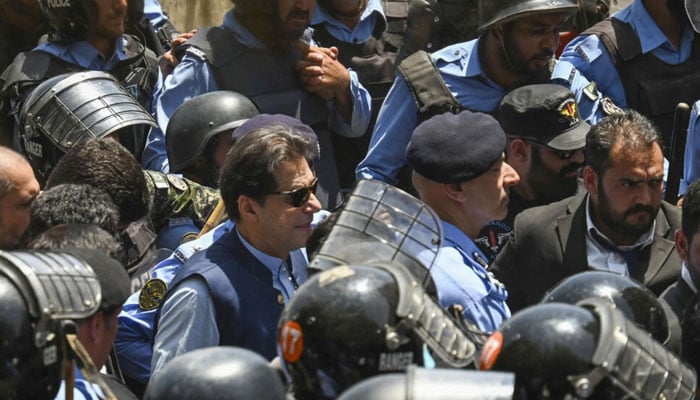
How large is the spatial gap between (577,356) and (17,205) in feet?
8.89

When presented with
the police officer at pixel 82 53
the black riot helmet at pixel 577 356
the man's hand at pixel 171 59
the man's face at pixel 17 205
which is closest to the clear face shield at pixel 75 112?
the police officer at pixel 82 53

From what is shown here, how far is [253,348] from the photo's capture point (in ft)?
15.6

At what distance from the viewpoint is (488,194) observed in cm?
493

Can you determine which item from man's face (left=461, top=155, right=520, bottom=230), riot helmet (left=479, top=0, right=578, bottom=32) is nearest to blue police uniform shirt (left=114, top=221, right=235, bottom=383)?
man's face (left=461, top=155, right=520, bottom=230)

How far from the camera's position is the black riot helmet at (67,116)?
6.29 metres

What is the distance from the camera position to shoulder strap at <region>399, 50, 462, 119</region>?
639cm

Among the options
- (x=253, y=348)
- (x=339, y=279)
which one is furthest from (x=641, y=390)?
(x=253, y=348)

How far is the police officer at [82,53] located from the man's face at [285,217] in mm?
1841

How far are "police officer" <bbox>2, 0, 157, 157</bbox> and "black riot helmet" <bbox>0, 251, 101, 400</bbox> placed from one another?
3.13 m

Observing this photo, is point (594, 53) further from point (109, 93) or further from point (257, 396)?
point (257, 396)

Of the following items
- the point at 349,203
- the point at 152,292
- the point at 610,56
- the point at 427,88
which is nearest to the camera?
the point at 349,203

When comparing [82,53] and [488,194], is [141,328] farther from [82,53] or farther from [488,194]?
[82,53]

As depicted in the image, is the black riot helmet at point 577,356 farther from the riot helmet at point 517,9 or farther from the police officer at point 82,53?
the police officer at point 82,53

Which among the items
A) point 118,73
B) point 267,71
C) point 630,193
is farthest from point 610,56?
point 118,73
